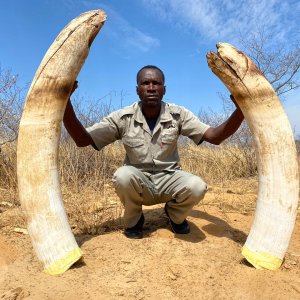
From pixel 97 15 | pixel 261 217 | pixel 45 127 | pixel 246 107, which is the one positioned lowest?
pixel 261 217

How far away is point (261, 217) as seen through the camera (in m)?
2.66

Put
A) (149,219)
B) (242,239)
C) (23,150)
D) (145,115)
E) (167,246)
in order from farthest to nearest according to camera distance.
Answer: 1. (149,219)
2. (145,115)
3. (242,239)
4. (167,246)
5. (23,150)

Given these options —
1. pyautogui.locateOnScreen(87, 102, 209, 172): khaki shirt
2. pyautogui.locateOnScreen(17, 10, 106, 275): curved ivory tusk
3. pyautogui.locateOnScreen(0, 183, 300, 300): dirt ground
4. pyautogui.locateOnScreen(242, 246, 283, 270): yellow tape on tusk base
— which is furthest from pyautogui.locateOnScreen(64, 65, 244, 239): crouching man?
pyautogui.locateOnScreen(242, 246, 283, 270): yellow tape on tusk base

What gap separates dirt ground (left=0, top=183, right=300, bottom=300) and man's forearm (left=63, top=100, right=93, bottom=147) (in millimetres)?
842

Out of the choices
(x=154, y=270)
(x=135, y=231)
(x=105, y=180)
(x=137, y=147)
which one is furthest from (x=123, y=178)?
(x=105, y=180)

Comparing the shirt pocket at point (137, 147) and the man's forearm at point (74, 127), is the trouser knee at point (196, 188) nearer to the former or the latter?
the shirt pocket at point (137, 147)

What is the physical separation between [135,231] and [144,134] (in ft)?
2.88

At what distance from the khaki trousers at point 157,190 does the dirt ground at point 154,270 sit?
0.71ft

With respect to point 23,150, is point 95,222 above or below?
below

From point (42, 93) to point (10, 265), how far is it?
4.13 ft

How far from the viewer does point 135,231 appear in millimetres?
3268

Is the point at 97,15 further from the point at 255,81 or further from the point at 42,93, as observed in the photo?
the point at 255,81

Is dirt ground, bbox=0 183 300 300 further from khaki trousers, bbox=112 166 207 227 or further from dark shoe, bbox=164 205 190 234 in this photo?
khaki trousers, bbox=112 166 207 227

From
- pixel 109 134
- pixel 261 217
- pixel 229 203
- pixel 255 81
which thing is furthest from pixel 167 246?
pixel 229 203
